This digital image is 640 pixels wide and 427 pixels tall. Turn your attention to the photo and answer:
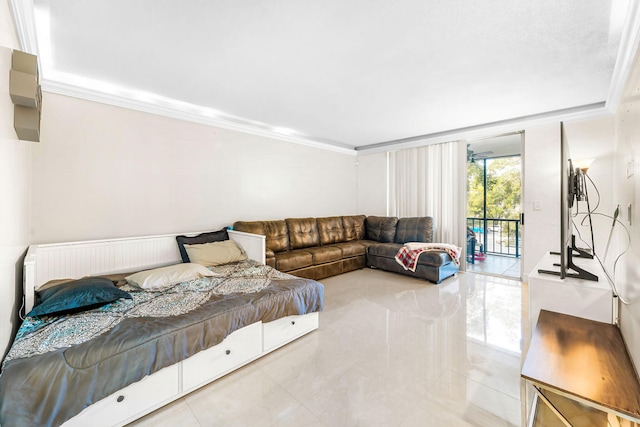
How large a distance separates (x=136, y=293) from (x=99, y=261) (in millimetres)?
1017

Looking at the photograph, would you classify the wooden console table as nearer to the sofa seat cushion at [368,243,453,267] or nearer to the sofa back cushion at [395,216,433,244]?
the sofa seat cushion at [368,243,453,267]

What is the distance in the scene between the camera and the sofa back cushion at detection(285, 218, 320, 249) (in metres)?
4.57

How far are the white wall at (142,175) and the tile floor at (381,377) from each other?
221 cm

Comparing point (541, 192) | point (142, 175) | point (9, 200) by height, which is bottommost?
point (9, 200)

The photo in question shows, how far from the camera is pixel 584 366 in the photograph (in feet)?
4.03

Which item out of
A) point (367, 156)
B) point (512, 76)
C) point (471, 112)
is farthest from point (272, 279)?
point (367, 156)

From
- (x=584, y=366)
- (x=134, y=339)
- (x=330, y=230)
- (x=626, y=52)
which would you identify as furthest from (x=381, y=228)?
(x=134, y=339)

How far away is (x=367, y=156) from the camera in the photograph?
6.22 metres

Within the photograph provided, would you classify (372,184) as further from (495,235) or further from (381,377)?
(381,377)

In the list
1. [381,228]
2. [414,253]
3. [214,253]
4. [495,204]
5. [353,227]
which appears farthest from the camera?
[495,204]

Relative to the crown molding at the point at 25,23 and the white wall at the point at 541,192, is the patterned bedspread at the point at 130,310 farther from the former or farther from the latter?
the white wall at the point at 541,192

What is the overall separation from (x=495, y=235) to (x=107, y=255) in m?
7.74

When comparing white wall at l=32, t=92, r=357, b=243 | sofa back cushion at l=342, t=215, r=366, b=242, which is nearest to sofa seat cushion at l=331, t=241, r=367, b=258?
sofa back cushion at l=342, t=215, r=366, b=242

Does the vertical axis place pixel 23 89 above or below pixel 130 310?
above
